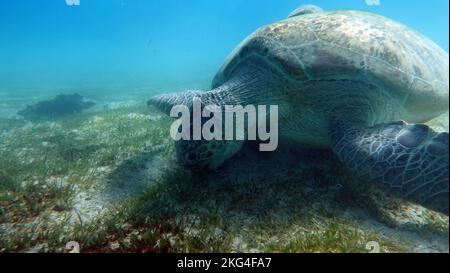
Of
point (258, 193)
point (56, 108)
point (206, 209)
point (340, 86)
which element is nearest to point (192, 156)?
point (206, 209)

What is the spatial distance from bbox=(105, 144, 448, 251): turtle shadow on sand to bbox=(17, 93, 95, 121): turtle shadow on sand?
9.50 meters

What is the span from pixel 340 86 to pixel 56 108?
1326 centimetres

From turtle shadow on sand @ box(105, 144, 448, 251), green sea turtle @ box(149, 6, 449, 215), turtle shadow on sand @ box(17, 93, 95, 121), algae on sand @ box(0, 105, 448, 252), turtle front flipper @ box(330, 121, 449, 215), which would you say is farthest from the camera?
turtle shadow on sand @ box(17, 93, 95, 121)

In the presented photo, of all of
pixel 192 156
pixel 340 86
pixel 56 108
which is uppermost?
pixel 340 86

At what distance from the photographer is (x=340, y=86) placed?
126 inches

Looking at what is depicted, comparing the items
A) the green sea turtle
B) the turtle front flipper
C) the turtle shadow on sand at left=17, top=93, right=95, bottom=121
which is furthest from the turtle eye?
the turtle shadow on sand at left=17, top=93, right=95, bottom=121

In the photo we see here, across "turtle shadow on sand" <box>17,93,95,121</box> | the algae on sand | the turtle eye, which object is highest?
"turtle shadow on sand" <box>17,93,95,121</box>

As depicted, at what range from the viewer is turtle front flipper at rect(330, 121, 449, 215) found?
206cm

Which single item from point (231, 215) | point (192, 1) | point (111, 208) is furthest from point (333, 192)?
point (192, 1)

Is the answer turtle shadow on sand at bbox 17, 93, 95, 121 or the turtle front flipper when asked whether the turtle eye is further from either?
turtle shadow on sand at bbox 17, 93, 95, 121

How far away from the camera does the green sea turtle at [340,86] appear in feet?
9.69

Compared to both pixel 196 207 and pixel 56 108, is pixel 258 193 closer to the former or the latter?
pixel 196 207

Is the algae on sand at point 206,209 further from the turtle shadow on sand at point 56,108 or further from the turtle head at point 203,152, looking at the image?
the turtle shadow on sand at point 56,108
